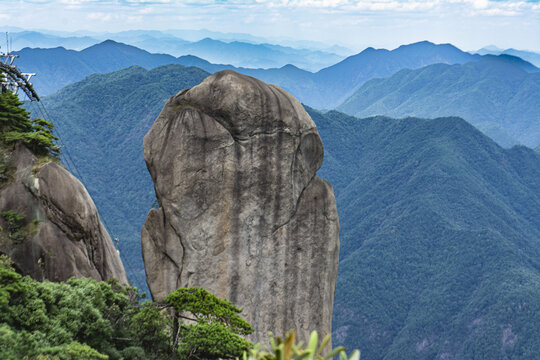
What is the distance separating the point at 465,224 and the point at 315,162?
8418cm

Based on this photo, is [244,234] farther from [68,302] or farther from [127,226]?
[127,226]

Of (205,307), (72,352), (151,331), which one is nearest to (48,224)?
(151,331)

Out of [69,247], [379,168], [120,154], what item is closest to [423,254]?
[379,168]

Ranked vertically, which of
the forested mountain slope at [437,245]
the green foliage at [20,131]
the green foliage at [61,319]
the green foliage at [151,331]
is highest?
the green foliage at [20,131]

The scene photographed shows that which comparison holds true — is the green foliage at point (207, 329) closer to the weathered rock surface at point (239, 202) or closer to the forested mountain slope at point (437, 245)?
the weathered rock surface at point (239, 202)

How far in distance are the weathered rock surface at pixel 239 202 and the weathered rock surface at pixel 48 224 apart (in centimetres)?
247

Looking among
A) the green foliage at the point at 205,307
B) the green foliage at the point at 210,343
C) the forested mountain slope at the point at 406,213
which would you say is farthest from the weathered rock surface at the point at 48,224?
the forested mountain slope at the point at 406,213

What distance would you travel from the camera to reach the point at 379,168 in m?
135

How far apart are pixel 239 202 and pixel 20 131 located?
26.8ft

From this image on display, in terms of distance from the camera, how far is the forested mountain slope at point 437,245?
247 ft

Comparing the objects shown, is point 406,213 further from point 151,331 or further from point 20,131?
point 151,331

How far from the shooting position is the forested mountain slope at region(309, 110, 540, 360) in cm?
7538

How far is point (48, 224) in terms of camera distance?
19.4 metres

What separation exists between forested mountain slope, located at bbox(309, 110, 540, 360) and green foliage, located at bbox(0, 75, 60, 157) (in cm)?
6117
